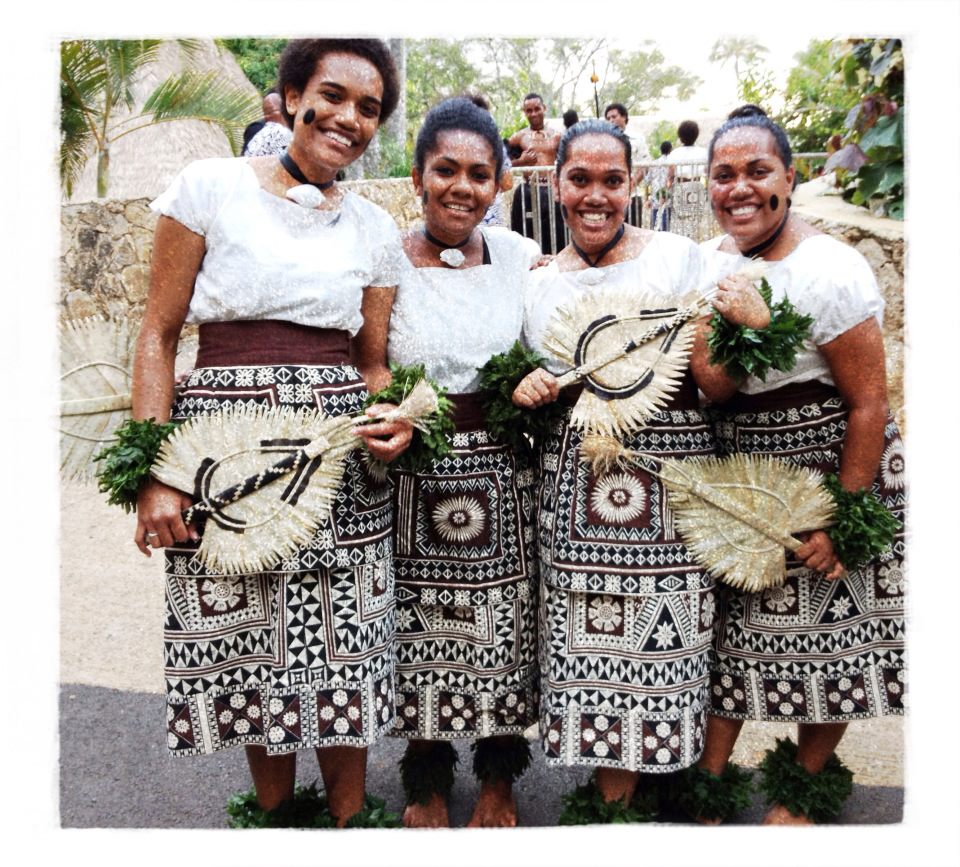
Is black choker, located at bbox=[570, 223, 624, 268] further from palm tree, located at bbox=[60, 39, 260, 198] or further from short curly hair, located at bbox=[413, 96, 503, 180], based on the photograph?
palm tree, located at bbox=[60, 39, 260, 198]

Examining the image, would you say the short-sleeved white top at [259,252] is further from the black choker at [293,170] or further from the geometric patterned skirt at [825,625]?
the geometric patterned skirt at [825,625]

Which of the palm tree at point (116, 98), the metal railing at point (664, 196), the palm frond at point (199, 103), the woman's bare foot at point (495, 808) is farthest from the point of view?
the metal railing at point (664, 196)

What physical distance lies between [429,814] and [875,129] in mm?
4105

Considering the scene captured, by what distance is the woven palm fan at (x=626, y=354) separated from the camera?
2.74 metres

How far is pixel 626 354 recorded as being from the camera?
9.06 feet

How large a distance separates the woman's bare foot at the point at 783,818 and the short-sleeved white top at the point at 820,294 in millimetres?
→ 1419

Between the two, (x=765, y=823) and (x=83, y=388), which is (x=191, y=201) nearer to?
(x=83, y=388)

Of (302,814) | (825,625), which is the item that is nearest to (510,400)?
(825,625)

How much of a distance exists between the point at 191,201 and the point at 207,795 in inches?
87.1

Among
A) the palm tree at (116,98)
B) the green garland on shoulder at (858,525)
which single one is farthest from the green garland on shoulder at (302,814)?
the palm tree at (116,98)

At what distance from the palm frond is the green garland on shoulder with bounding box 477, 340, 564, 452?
250 inches

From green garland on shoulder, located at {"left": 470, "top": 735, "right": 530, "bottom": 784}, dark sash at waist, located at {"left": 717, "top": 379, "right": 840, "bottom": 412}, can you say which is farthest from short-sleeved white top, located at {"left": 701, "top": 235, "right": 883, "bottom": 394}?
green garland on shoulder, located at {"left": 470, "top": 735, "right": 530, "bottom": 784}

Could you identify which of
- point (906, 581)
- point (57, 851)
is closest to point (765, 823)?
Answer: point (906, 581)

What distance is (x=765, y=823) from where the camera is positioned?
3.05 m
